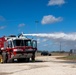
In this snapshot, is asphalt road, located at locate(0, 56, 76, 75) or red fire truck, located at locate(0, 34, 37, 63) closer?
asphalt road, located at locate(0, 56, 76, 75)

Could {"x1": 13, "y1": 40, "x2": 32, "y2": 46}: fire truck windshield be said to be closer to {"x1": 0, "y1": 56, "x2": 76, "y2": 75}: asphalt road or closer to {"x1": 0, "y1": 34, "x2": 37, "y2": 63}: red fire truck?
{"x1": 0, "y1": 34, "x2": 37, "y2": 63}: red fire truck

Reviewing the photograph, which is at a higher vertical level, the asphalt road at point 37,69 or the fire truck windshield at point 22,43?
the fire truck windshield at point 22,43

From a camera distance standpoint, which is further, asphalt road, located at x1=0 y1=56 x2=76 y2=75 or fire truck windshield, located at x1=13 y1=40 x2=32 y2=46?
fire truck windshield, located at x1=13 y1=40 x2=32 y2=46

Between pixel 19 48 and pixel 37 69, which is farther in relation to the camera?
pixel 19 48

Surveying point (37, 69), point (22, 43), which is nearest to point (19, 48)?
point (22, 43)

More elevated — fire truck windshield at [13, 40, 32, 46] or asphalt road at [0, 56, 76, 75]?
fire truck windshield at [13, 40, 32, 46]

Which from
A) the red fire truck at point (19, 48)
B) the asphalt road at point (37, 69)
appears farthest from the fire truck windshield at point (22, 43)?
the asphalt road at point (37, 69)

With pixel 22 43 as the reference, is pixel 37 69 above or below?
below

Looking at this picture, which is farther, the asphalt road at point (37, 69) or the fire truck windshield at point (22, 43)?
the fire truck windshield at point (22, 43)

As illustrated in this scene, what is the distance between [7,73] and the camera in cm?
2289

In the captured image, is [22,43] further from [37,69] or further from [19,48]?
[37,69]

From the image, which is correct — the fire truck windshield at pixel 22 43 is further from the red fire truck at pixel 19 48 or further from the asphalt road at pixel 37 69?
the asphalt road at pixel 37 69

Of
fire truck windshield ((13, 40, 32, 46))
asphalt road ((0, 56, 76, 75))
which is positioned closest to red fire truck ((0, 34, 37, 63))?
fire truck windshield ((13, 40, 32, 46))

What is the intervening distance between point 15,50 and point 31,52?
2.09m
